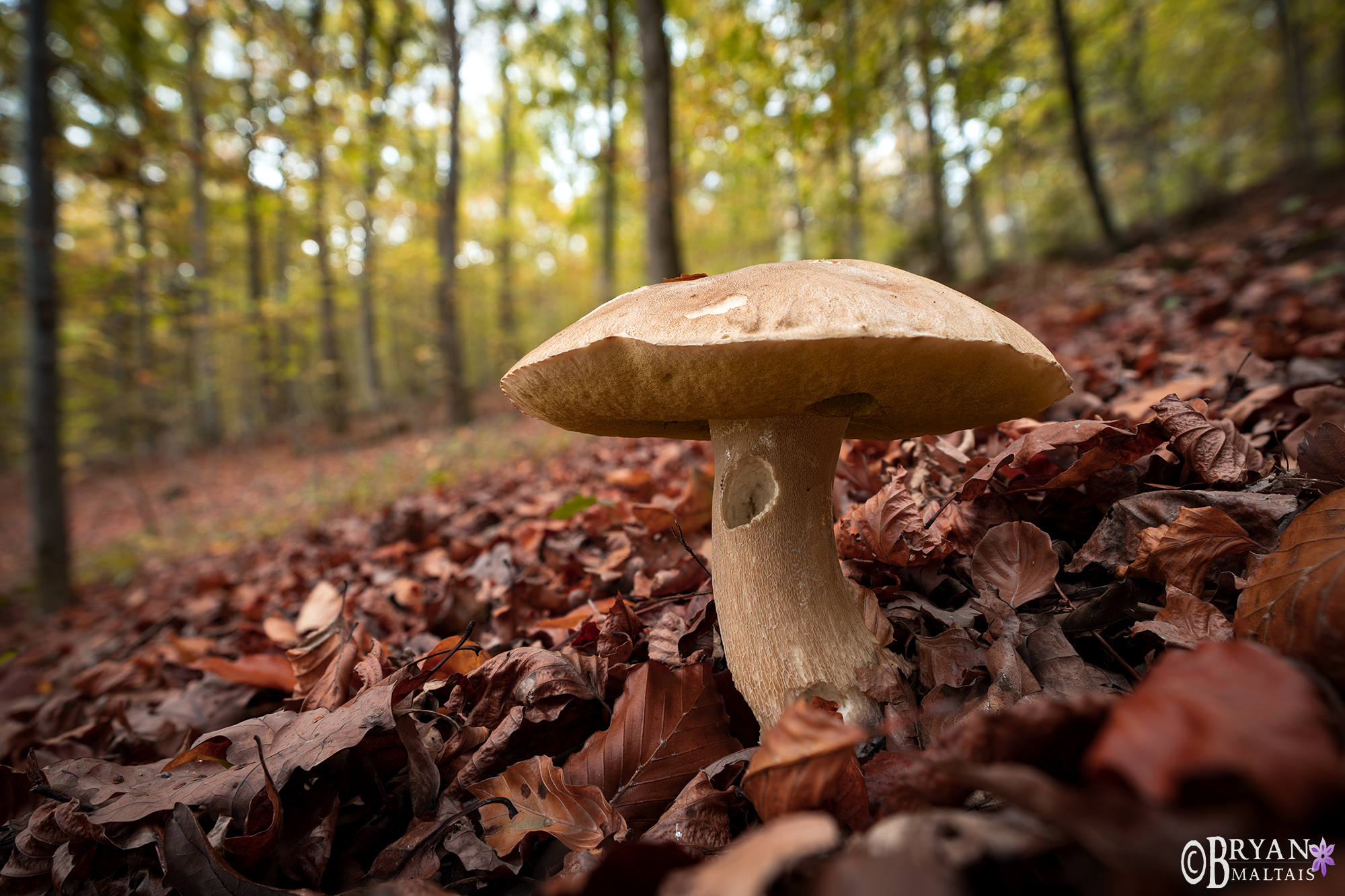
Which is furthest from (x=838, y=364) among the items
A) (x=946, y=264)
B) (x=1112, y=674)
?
(x=946, y=264)

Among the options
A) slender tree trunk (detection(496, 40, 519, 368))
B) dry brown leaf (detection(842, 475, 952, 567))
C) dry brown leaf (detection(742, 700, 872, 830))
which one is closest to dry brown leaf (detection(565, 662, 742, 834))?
dry brown leaf (detection(742, 700, 872, 830))

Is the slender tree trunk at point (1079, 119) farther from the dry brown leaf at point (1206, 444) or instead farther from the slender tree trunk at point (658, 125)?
the dry brown leaf at point (1206, 444)

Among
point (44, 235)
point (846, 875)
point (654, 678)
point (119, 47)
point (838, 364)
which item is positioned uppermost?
point (119, 47)

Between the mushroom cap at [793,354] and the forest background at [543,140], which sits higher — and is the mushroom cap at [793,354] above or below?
below

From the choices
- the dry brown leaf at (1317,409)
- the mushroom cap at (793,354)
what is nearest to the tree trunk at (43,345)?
the mushroom cap at (793,354)

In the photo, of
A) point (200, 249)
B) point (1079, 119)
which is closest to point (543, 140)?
point (200, 249)

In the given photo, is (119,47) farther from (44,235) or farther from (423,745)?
(423,745)

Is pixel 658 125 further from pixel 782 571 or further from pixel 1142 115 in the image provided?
pixel 1142 115
